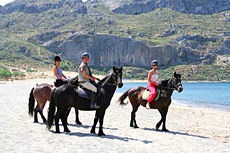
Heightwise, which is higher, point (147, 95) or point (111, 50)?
point (111, 50)

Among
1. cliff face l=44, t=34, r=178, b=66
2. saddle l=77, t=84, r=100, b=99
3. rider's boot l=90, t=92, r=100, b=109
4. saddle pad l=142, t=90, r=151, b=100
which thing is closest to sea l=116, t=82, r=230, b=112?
saddle pad l=142, t=90, r=151, b=100

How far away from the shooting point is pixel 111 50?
534 ft

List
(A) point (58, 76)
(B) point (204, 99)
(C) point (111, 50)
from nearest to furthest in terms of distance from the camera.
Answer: (A) point (58, 76), (B) point (204, 99), (C) point (111, 50)

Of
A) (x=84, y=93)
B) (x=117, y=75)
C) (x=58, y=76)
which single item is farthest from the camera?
(x=58, y=76)

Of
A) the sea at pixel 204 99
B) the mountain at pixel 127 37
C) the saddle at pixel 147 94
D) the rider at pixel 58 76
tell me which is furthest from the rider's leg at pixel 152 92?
the mountain at pixel 127 37

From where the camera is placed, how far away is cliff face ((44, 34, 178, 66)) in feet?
497

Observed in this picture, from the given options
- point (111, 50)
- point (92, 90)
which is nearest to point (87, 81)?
point (92, 90)

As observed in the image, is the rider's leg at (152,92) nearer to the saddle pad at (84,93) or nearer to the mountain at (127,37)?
the saddle pad at (84,93)

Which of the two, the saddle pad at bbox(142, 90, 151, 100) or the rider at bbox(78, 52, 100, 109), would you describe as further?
the saddle pad at bbox(142, 90, 151, 100)

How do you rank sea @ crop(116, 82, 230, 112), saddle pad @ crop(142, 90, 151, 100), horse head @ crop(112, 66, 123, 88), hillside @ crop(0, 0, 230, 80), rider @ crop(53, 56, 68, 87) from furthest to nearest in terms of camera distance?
hillside @ crop(0, 0, 230, 80) → sea @ crop(116, 82, 230, 112) → saddle pad @ crop(142, 90, 151, 100) → rider @ crop(53, 56, 68, 87) → horse head @ crop(112, 66, 123, 88)

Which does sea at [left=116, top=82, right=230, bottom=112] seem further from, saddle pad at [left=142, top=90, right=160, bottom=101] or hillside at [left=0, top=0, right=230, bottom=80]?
hillside at [left=0, top=0, right=230, bottom=80]

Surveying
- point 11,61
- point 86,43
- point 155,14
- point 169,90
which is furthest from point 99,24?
point 169,90

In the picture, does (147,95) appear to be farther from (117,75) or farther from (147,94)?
(117,75)

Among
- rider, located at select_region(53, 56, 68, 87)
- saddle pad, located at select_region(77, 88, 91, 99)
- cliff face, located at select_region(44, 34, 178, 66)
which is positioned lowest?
saddle pad, located at select_region(77, 88, 91, 99)
